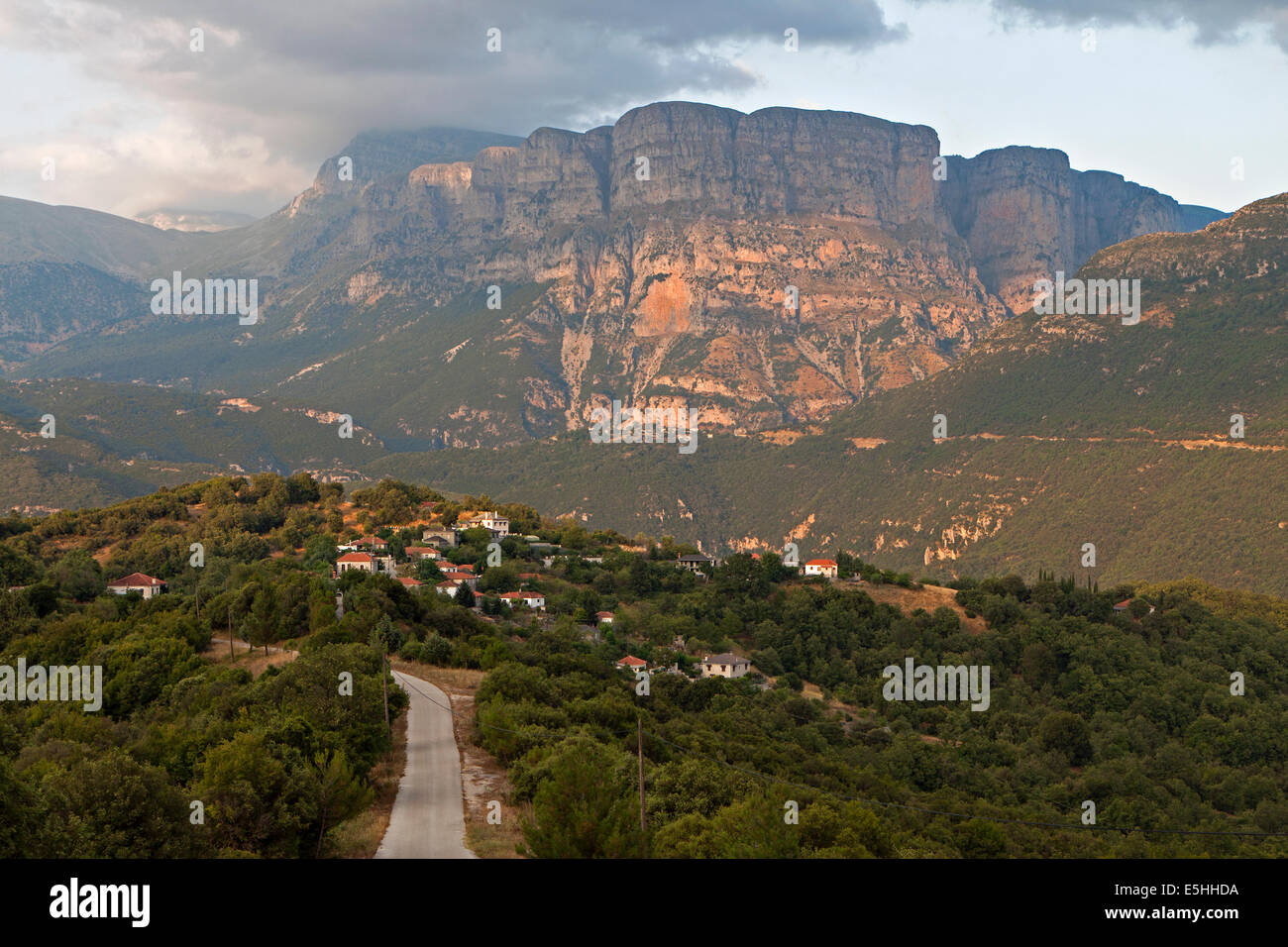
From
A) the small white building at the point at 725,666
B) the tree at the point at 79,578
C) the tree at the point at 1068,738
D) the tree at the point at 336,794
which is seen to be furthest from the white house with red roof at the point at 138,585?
the tree at the point at 1068,738

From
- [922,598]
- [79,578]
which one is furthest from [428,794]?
[922,598]

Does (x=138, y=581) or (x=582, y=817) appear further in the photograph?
(x=138, y=581)

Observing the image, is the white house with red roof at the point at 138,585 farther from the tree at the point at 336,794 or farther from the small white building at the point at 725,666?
the tree at the point at 336,794

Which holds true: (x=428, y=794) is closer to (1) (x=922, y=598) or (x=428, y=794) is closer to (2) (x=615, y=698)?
(2) (x=615, y=698)

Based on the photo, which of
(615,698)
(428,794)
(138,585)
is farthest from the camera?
(138,585)

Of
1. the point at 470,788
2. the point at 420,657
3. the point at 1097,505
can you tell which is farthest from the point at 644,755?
the point at 1097,505

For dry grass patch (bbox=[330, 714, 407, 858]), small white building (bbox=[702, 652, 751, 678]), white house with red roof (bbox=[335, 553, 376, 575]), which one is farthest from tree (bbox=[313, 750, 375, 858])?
small white building (bbox=[702, 652, 751, 678])
